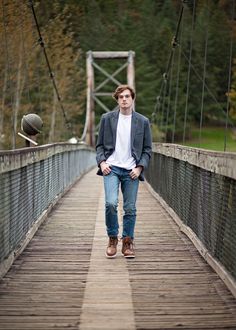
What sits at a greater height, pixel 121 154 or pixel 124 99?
pixel 124 99

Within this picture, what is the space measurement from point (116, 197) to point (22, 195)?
63cm

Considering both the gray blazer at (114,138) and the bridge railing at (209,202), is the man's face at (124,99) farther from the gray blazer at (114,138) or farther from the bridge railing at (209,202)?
the bridge railing at (209,202)

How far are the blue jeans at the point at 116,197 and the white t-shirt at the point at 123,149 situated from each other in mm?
39

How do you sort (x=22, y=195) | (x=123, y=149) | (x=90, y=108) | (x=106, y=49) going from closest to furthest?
1. (x=123, y=149)
2. (x=22, y=195)
3. (x=90, y=108)
4. (x=106, y=49)

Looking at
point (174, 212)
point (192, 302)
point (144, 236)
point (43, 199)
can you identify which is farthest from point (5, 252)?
point (174, 212)

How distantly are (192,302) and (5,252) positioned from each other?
3.62ft

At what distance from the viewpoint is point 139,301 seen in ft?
10.3

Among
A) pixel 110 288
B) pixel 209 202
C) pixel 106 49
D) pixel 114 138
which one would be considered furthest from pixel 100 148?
pixel 106 49

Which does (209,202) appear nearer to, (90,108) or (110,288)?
(110,288)

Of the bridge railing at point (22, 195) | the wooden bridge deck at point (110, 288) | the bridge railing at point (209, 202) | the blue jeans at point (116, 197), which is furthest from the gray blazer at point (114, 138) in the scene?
the wooden bridge deck at point (110, 288)

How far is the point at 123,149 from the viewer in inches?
168

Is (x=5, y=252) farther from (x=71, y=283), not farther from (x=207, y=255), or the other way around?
(x=207, y=255)

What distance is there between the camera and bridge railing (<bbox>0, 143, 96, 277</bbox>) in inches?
146

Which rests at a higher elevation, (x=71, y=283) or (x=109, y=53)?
(x=109, y=53)
